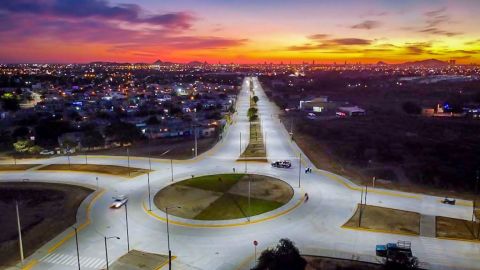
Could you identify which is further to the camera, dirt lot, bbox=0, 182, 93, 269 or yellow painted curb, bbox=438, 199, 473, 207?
yellow painted curb, bbox=438, 199, 473, 207

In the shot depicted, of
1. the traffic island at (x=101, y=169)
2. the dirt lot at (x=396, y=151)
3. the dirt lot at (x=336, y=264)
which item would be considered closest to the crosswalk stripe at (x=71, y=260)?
the dirt lot at (x=336, y=264)

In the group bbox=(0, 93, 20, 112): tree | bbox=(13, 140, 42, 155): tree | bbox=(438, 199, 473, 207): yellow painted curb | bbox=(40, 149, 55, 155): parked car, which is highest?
bbox=(0, 93, 20, 112): tree

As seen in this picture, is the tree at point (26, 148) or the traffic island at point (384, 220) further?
the tree at point (26, 148)

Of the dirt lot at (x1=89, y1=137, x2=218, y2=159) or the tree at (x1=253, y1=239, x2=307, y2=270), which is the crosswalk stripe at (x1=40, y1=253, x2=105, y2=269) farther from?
the dirt lot at (x1=89, y1=137, x2=218, y2=159)

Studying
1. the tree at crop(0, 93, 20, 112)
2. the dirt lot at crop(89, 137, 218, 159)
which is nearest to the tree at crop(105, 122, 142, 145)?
the dirt lot at crop(89, 137, 218, 159)

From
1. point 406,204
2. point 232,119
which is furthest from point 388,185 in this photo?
point 232,119

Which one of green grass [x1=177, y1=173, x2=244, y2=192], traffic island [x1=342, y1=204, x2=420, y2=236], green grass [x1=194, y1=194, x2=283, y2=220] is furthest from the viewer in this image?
green grass [x1=177, y1=173, x2=244, y2=192]

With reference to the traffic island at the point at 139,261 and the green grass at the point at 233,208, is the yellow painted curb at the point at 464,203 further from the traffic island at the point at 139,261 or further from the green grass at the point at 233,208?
the traffic island at the point at 139,261
